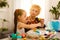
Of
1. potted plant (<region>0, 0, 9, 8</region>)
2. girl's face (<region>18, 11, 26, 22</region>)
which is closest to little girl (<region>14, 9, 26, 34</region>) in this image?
girl's face (<region>18, 11, 26, 22</region>)

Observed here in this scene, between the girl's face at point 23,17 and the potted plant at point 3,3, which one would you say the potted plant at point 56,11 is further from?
the potted plant at point 3,3

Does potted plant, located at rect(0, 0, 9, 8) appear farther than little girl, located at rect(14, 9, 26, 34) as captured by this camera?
No

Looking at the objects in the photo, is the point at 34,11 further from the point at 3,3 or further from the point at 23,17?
the point at 3,3

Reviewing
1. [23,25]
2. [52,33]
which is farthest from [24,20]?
[52,33]

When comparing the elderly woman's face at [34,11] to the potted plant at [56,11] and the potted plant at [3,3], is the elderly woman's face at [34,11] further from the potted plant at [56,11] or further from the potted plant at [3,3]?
the potted plant at [3,3]

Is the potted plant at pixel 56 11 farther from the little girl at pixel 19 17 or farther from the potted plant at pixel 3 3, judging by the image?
the potted plant at pixel 3 3

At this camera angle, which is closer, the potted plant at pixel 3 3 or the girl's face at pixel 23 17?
the potted plant at pixel 3 3

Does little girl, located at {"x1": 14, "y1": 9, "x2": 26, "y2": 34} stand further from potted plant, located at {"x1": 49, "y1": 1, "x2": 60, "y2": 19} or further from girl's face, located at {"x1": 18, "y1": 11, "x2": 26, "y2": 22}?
potted plant, located at {"x1": 49, "y1": 1, "x2": 60, "y2": 19}

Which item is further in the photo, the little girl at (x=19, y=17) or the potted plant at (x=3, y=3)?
the little girl at (x=19, y=17)

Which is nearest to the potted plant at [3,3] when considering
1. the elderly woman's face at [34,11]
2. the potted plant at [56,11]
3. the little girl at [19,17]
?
the little girl at [19,17]

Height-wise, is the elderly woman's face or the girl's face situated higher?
the elderly woman's face

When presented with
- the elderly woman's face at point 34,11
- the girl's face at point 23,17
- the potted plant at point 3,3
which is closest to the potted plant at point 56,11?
the elderly woman's face at point 34,11

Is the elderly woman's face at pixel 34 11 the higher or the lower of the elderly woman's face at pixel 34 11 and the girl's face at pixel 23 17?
the higher

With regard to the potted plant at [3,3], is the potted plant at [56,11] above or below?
below
